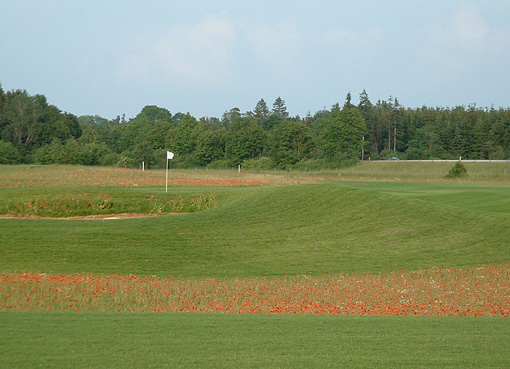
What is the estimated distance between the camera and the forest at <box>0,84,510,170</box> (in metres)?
85.9

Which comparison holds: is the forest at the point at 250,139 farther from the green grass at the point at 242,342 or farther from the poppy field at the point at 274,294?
the green grass at the point at 242,342

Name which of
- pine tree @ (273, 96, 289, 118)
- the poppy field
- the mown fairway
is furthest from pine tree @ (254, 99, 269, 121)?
the poppy field

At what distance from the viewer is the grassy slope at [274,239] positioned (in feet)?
59.0

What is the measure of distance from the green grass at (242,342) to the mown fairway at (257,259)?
0.09 feet

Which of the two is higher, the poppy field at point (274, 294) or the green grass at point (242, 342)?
the green grass at point (242, 342)

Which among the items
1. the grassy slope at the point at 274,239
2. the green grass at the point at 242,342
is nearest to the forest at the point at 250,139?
the grassy slope at the point at 274,239

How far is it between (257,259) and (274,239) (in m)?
2.70

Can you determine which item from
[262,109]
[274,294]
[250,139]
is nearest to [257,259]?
[274,294]

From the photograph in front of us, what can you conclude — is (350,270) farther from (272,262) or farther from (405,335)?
(405,335)

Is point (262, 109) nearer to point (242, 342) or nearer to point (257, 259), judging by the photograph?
point (257, 259)

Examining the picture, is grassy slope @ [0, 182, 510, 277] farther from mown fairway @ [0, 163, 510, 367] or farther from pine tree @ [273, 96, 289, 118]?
A: pine tree @ [273, 96, 289, 118]

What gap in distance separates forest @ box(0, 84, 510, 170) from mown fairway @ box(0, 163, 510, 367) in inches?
1845

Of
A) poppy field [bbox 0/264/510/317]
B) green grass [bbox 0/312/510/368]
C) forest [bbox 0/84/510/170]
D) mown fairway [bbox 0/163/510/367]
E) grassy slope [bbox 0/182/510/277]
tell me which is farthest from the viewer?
forest [bbox 0/84/510/170]

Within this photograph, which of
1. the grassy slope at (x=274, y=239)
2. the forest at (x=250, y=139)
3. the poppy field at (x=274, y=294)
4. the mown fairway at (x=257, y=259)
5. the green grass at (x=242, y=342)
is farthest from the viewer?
the forest at (x=250, y=139)
